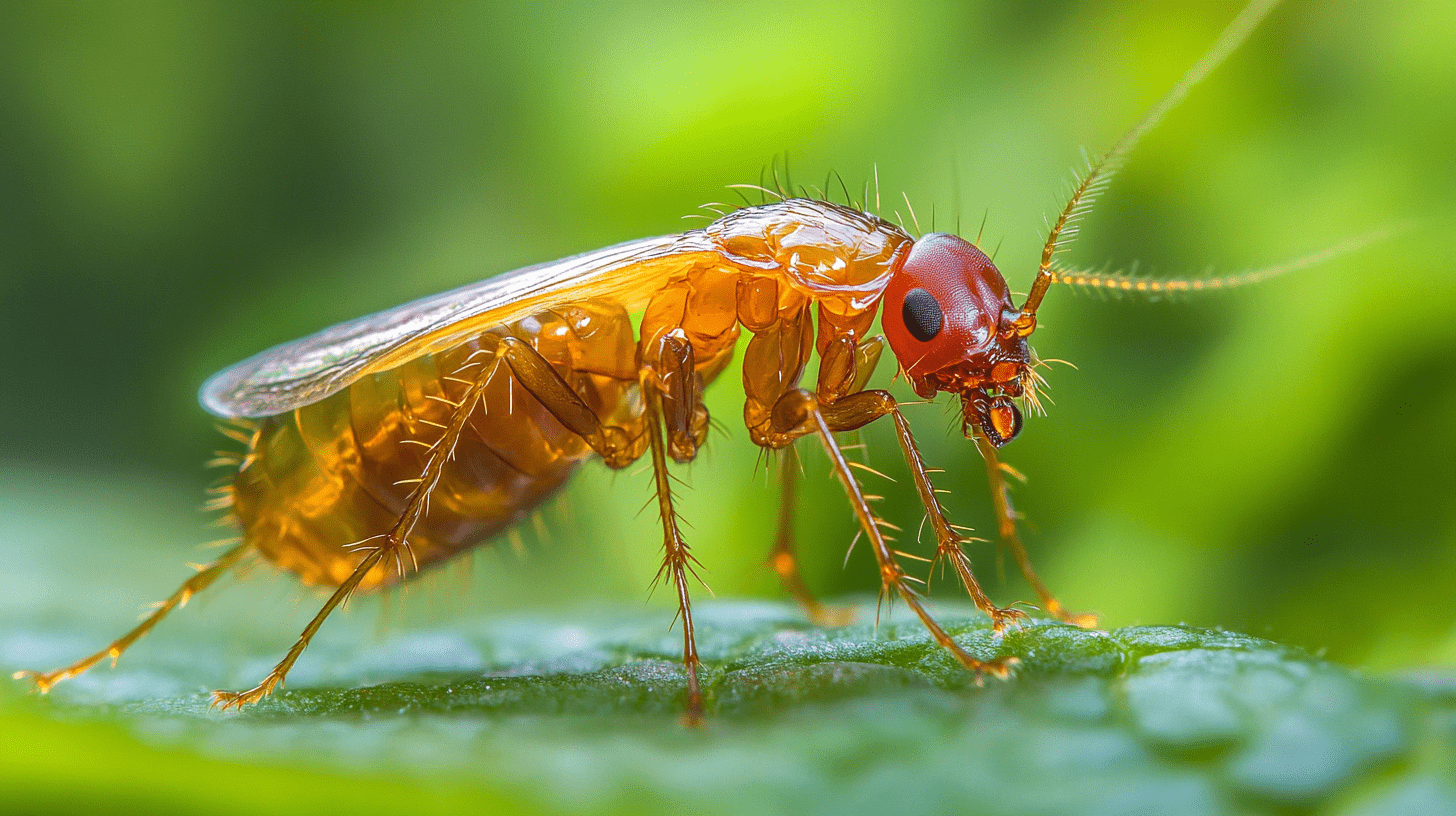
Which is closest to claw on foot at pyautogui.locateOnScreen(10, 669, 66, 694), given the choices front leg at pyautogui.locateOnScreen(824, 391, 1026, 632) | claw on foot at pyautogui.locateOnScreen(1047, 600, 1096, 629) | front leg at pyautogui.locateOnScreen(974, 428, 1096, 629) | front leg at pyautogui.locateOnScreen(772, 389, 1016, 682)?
front leg at pyautogui.locateOnScreen(772, 389, 1016, 682)

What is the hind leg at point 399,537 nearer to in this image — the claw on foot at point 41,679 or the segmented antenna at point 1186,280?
the claw on foot at point 41,679

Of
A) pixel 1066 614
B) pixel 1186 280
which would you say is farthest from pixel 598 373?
pixel 1186 280

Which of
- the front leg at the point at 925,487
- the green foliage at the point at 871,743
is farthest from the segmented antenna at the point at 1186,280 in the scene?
the green foliage at the point at 871,743

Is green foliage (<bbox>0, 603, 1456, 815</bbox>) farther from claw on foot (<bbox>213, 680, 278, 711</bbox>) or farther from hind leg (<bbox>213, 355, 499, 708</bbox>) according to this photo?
hind leg (<bbox>213, 355, 499, 708</bbox>)

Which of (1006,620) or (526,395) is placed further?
(526,395)

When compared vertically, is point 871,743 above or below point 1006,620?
below

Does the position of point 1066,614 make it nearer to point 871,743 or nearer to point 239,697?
point 871,743
